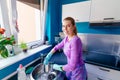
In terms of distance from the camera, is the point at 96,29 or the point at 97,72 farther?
the point at 96,29

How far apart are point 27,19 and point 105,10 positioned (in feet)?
4.66

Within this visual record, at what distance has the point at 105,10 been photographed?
149 centimetres

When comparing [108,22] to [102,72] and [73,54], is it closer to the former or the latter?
[102,72]

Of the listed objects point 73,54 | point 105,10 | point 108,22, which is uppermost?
point 105,10

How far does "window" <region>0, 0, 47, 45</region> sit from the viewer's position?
1.44 metres

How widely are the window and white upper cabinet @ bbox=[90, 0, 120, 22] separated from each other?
40.1 inches

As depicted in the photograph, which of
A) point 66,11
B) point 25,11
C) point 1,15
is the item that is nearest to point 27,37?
point 25,11

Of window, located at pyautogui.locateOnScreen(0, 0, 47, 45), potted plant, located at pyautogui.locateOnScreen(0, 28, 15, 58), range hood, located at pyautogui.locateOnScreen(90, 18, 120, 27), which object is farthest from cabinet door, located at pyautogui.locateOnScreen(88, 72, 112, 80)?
potted plant, located at pyautogui.locateOnScreen(0, 28, 15, 58)

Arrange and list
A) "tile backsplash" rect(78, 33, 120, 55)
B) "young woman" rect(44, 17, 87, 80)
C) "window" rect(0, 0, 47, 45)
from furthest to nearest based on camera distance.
Result: "tile backsplash" rect(78, 33, 120, 55) → "window" rect(0, 0, 47, 45) → "young woman" rect(44, 17, 87, 80)

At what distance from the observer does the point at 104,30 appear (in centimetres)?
187

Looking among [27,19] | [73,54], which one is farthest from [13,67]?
[27,19]

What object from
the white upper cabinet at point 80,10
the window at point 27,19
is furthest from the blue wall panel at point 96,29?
the window at point 27,19

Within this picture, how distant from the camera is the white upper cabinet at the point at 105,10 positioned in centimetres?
142

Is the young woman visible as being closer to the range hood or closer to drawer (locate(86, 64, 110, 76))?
drawer (locate(86, 64, 110, 76))
